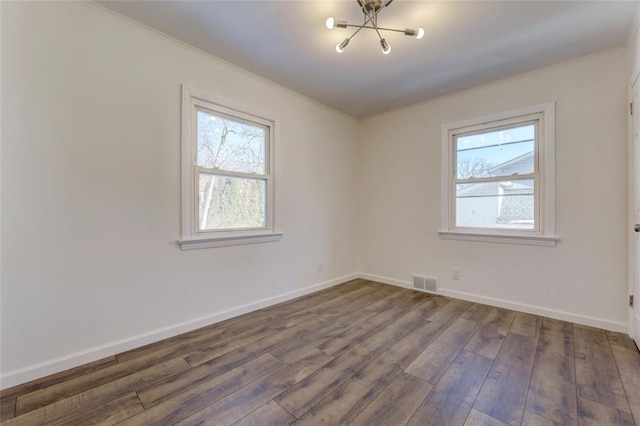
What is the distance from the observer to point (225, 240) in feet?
8.91

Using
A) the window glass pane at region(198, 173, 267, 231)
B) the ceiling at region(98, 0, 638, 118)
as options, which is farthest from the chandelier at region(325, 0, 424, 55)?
the window glass pane at region(198, 173, 267, 231)

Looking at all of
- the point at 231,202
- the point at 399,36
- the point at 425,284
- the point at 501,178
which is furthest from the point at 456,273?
the point at 231,202

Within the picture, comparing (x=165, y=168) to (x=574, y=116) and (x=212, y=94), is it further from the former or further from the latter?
(x=574, y=116)

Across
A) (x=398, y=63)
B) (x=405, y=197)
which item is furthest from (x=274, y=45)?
(x=405, y=197)

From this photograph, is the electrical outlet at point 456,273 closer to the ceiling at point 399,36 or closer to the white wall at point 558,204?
the white wall at point 558,204

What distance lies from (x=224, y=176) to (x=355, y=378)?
6.94ft

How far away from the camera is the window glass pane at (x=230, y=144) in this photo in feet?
8.66

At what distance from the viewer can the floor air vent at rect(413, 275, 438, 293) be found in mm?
3535

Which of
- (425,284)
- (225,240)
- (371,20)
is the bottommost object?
(425,284)

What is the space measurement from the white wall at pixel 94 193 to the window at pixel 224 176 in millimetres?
107

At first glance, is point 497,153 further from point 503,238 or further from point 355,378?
point 355,378

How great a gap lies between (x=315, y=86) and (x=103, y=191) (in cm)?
238

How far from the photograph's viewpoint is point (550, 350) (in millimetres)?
2137

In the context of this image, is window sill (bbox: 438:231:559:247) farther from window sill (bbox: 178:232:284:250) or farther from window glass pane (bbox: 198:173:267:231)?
window glass pane (bbox: 198:173:267:231)
